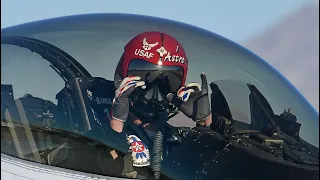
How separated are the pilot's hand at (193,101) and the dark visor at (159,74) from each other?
93 millimetres

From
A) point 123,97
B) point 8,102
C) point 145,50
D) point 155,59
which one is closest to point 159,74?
point 155,59

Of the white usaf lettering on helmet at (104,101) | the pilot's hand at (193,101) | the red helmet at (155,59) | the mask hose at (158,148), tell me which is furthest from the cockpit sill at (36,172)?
the red helmet at (155,59)

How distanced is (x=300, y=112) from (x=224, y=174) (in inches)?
42.8

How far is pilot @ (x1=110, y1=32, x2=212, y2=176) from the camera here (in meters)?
4.43

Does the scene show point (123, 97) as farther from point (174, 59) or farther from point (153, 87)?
point (174, 59)

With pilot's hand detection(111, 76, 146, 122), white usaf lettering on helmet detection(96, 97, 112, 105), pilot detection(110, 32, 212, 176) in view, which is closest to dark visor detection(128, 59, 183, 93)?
pilot detection(110, 32, 212, 176)

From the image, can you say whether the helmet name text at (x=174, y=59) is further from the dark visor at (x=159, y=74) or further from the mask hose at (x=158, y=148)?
the mask hose at (x=158, y=148)

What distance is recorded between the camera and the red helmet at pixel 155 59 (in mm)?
4664

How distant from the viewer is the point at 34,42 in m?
5.08

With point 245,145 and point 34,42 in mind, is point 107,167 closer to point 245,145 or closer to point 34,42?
point 245,145

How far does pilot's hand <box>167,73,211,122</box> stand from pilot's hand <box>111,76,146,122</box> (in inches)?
11.5

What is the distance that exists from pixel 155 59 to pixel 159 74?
0.39 feet

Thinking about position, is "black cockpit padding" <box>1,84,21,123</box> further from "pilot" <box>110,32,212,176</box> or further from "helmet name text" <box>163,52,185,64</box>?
"helmet name text" <box>163,52,185,64</box>

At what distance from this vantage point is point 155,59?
184 inches
